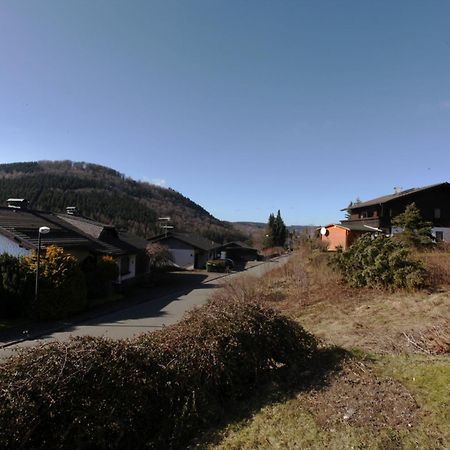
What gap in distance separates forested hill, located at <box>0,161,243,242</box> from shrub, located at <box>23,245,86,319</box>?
177 feet

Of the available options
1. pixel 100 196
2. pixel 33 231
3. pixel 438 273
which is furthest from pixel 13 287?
pixel 100 196

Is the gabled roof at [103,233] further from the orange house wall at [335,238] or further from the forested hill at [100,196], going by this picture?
the forested hill at [100,196]

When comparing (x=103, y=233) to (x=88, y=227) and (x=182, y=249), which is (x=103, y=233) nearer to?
Result: (x=88, y=227)

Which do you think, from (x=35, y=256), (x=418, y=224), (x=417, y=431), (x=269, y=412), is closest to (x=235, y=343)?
(x=269, y=412)

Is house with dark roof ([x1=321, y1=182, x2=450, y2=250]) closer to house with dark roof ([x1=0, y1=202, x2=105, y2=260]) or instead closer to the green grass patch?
house with dark roof ([x1=0, y1=202, x2=105, y2=260])

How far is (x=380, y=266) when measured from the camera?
14.9 metres

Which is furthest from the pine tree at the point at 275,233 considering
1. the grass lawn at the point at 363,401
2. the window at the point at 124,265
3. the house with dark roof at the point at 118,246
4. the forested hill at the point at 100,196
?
the grass lawn at the point at 363,401

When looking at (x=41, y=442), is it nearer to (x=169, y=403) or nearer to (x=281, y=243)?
(x=169, y=403)

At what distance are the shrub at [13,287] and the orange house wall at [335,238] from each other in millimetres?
25152

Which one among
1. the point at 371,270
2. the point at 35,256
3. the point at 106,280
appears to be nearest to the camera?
the point at 371,270

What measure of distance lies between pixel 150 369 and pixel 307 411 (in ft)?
7.30

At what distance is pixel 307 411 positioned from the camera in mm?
5191

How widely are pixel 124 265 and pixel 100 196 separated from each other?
77177 mm

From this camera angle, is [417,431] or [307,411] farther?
[307,411]
